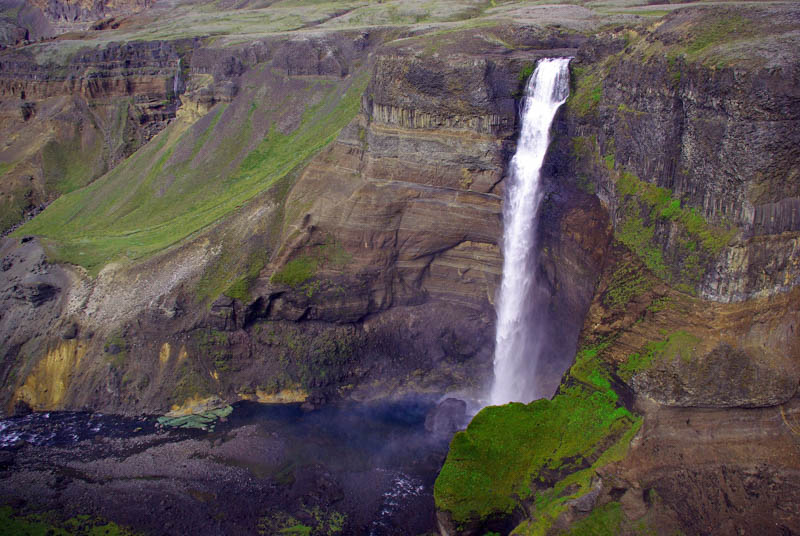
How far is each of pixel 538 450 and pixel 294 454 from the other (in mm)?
14369

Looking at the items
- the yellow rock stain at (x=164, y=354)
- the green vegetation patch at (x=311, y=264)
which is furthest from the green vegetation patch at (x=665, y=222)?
the yellow rock stain at (x=164, y=354)

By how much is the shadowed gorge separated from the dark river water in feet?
0.56

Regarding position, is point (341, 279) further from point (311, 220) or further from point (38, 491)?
point (38, 491)

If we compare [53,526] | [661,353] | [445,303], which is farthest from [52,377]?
[661,353]

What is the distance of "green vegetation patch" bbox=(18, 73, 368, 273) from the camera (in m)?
52.3

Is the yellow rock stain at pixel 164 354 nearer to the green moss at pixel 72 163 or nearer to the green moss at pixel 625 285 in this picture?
the green moss at pixel 625 285

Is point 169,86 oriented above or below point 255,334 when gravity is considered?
above

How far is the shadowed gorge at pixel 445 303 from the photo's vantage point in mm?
25625

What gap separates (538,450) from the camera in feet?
91.1

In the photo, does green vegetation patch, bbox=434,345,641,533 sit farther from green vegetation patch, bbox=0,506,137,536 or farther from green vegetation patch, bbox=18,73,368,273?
green vegetation patch, bbox=18,73,368,273

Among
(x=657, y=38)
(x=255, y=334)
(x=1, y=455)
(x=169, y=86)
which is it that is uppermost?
(x=657, y=38)

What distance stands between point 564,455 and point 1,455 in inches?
1221

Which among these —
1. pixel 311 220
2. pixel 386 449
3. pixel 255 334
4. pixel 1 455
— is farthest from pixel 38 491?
pixel 311 220

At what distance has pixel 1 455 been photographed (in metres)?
36.6
